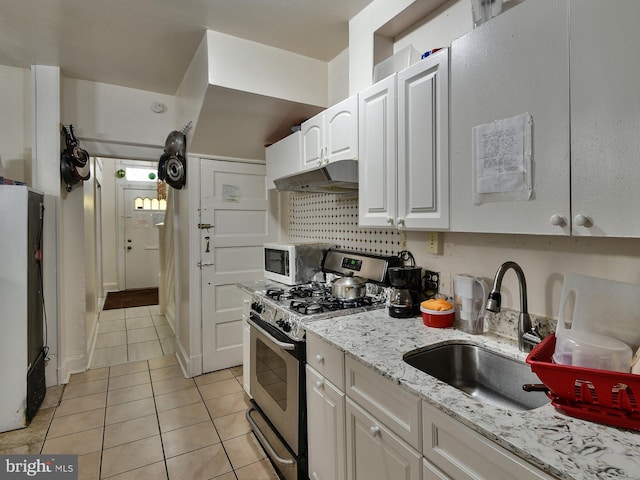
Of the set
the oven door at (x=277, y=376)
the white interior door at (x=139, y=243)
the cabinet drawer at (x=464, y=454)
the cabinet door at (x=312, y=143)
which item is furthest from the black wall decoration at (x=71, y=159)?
the white interior door at (x=139, y=243)

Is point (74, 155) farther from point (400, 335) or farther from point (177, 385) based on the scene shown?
point (400, 335)

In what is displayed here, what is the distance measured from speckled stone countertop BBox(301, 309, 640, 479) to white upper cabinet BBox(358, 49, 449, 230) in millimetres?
620

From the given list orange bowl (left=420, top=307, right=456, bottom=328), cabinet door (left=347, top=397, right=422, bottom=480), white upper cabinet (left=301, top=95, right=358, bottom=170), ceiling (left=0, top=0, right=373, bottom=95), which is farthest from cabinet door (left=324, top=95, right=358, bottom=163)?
cabinet door (left=347, top=397, right=422, bottom=480)

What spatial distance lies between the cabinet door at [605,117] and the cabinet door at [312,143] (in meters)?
1.47

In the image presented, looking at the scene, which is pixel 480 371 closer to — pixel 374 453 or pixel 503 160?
pixel 374 453

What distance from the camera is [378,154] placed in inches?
68.8

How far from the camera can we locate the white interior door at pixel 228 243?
313 centimetres

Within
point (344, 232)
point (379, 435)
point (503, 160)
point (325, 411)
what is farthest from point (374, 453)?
point (344, 232)

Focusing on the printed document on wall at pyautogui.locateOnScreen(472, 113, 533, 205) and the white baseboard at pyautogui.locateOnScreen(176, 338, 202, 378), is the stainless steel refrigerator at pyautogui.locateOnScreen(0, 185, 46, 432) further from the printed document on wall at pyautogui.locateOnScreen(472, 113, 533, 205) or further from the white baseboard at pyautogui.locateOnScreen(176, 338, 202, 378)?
the printed document on wall at pyautogui.locateOnScreen(472, 113, 533, 205)

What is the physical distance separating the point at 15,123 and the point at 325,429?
340cm

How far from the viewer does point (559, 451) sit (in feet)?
2.44

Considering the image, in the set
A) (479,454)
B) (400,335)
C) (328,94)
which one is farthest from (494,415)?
(328,94)

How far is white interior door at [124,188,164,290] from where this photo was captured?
6.66 m

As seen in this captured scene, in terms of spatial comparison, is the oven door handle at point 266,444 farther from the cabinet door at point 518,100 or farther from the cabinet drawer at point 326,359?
the cabinet door at point 518,100
